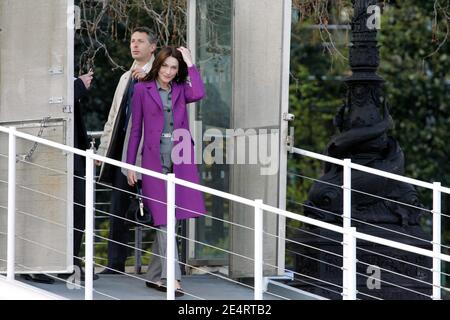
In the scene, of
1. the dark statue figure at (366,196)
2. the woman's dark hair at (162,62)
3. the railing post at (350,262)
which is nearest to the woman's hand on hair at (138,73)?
the woman's dark hair at (162,62)

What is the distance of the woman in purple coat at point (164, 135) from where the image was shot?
386 inches

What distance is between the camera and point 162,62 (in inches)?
389

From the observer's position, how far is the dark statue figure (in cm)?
1114

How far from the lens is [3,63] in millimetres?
9758

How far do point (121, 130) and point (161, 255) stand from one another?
0.95m

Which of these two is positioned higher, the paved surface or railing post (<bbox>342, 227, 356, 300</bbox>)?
railing post (<bbox>342, 227, 356, 300</bbox>)

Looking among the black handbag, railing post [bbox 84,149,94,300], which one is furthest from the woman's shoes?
railing post [bbox 84,149,94,300]

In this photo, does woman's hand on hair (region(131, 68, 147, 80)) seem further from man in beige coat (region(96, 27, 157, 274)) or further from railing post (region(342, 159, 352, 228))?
railing post (region(342, 159, 352, 228))

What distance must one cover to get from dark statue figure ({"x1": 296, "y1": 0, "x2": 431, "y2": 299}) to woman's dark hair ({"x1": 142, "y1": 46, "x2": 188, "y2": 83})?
5.91 feet
